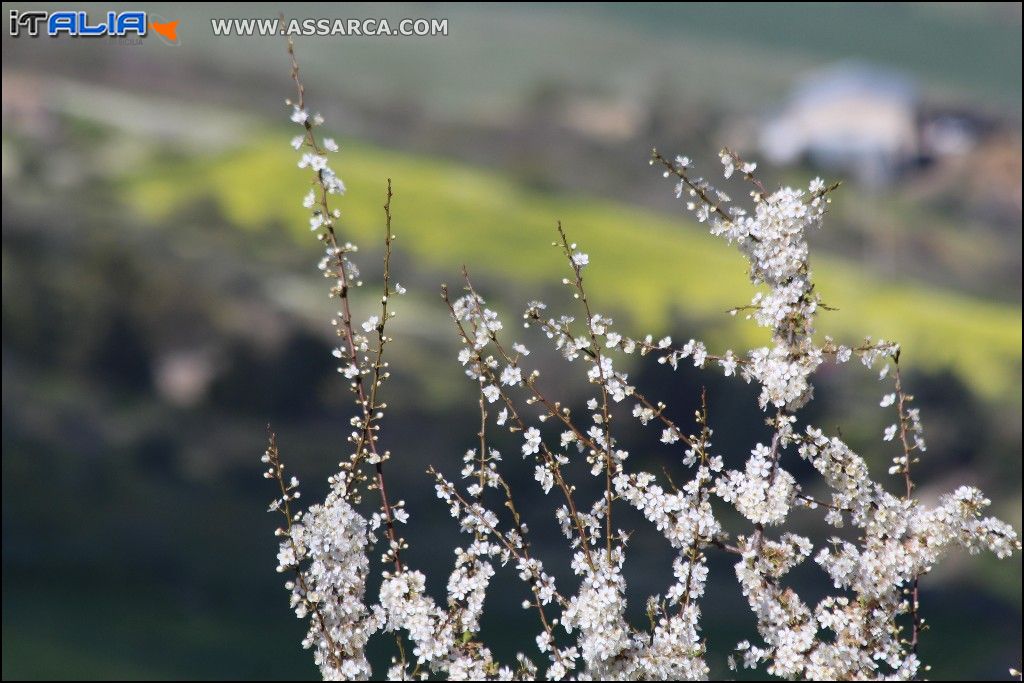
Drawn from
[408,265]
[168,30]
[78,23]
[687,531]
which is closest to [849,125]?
[408,265]

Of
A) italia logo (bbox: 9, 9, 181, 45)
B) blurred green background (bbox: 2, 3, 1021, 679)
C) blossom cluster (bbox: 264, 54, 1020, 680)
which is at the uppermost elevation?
italia logo (bbox: 9, 9, 181, 45)

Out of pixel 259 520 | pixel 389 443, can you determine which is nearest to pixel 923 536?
pixel 389 443

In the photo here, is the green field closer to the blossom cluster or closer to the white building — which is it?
the white building

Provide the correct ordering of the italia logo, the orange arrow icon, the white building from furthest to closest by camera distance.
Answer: the white building
the orange arrow icon
the italia logo

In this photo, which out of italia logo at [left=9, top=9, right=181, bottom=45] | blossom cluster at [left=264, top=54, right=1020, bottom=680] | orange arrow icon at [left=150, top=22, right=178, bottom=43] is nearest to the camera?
blossom cluster at [left=264, top=54, right=1020, bottom=680]

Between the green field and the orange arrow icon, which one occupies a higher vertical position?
the orange arrow icon

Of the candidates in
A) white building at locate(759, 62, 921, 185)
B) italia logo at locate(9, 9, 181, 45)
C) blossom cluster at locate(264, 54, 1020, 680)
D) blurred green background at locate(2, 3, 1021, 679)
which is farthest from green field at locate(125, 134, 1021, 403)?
blossom cluster at locate(264, 54, 1020, 680)

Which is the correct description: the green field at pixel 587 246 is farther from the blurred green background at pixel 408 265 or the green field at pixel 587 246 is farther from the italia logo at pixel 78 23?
the italia logo at pixel 78 23
